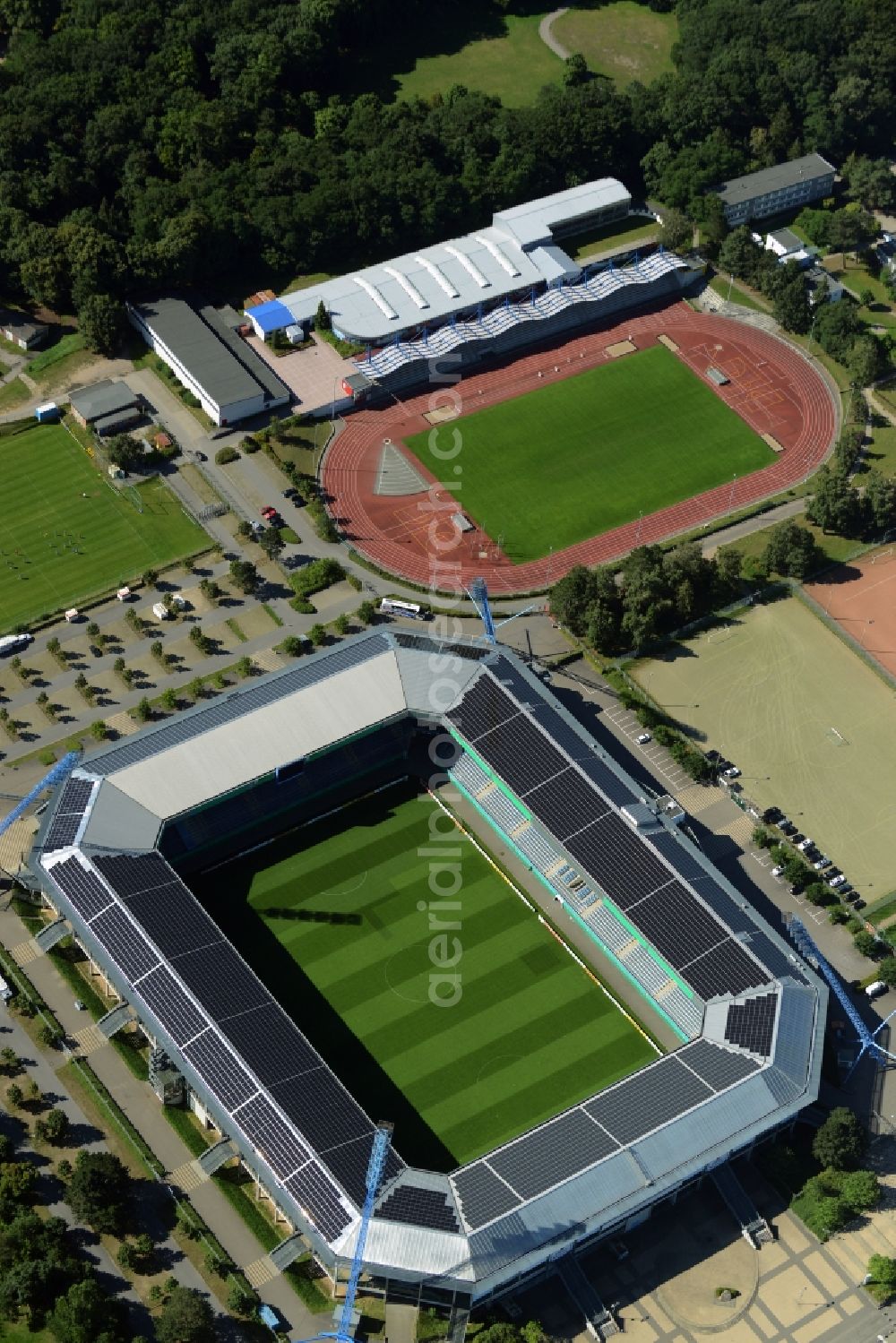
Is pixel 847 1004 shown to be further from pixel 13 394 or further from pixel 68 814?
pixel 13 394

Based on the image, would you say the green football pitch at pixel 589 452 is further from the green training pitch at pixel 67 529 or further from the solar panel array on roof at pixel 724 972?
the solar panel array on roof at pixel 724 972

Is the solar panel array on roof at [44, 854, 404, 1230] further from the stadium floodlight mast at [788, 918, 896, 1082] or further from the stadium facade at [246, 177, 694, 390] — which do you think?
the stadium facade at [246, 177, 694, 390]

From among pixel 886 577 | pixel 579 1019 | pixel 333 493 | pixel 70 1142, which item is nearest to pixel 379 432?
pixel 333 493

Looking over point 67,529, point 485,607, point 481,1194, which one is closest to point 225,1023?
point 481,1194

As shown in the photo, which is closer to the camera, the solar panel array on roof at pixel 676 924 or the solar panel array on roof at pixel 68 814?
the solar panel array on roof at pixel 676 924

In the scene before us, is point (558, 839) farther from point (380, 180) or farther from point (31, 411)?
point (380, 180)

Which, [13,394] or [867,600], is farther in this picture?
[13,394]

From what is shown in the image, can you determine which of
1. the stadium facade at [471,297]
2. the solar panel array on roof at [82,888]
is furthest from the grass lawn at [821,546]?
the solar panel array on roof at [82,888]
